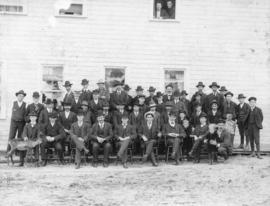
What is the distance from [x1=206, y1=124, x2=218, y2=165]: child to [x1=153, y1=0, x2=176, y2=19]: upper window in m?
4.88

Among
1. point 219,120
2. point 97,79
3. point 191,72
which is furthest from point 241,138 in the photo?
point 97,79

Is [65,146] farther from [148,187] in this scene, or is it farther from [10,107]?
[148,187]

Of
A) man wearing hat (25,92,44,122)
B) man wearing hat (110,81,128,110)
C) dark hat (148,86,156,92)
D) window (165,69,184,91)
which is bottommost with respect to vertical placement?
man wearing hat (25,92,44,122)

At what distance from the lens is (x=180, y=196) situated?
11578 millimetres

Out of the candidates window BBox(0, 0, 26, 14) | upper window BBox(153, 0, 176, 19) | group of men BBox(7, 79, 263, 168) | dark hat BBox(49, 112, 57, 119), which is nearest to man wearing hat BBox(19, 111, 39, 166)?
group of men BBox(7, 79, 263, 168)

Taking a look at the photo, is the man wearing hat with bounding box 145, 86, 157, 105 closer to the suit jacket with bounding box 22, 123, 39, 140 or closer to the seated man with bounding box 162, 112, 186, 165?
the seated man with bounding box 162, 112, 186, 165

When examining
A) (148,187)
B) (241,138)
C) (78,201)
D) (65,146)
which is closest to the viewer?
(78,201)

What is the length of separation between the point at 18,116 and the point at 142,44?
5040 millimetres

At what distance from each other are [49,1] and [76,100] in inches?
158

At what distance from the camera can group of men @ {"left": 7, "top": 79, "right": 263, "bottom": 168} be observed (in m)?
15.4

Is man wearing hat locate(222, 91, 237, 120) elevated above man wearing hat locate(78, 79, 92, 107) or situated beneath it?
situated beneath

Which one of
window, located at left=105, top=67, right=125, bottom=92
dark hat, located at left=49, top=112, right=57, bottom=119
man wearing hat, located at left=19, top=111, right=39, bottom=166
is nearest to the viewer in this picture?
man wearing hat, located at left=19, top=111, right=39, bottom=166

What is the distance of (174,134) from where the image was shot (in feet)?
51.3

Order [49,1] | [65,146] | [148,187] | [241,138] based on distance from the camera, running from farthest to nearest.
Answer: [49,1]
[241,138]
[65,146]
[148,187]
